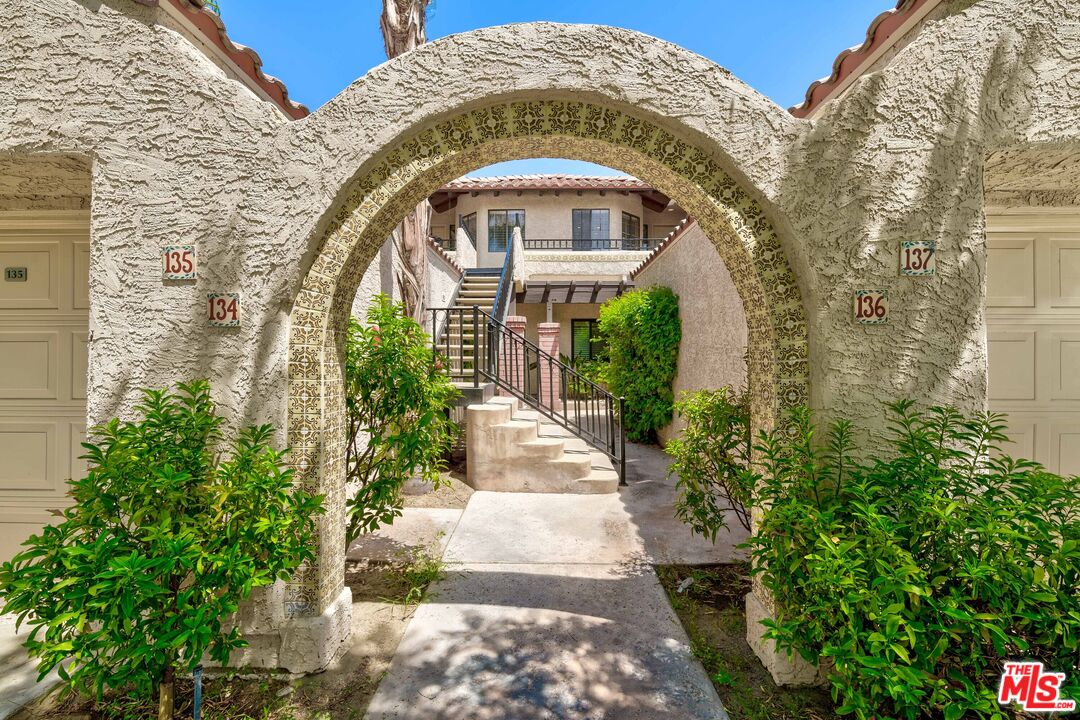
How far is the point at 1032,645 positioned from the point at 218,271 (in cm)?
452

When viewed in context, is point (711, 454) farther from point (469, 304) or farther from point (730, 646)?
point (469, 304)

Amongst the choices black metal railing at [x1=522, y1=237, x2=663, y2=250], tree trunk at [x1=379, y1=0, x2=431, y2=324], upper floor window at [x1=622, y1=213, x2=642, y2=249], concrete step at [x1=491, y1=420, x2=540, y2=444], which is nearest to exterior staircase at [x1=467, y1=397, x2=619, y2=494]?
concrete step at [x1=491, y1=420, x2=540, y2=444]

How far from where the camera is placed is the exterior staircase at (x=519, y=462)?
5410 millimetres

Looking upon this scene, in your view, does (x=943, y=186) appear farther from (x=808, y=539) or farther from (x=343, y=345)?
(x=343, y=345)

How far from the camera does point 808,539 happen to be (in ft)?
6.93

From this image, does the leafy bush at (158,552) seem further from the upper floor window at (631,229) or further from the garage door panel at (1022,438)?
the upper floor window at (631,229)

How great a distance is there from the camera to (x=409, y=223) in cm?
618

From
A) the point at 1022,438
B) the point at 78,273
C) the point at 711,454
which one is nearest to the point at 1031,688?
the point at 711,454

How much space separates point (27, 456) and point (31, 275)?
133 cm

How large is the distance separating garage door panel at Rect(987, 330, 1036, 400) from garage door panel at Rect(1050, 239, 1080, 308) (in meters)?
0.32

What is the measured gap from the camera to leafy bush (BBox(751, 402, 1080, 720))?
68.4 inches

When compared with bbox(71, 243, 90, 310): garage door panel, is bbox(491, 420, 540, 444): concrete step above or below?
below

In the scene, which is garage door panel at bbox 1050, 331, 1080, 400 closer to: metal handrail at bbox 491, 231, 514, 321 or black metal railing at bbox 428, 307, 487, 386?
black metal railing at bbox 428, 307, 487, 386

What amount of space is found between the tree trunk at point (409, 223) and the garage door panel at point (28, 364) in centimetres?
313
